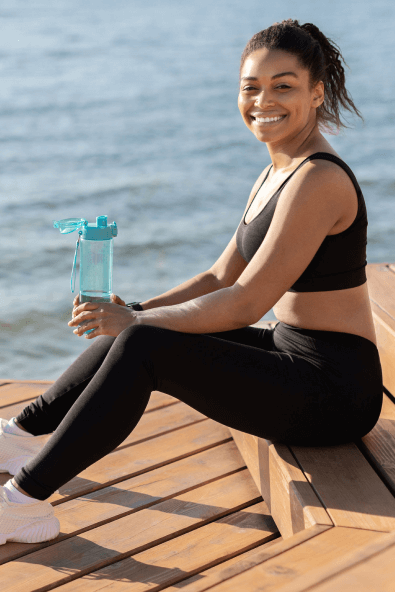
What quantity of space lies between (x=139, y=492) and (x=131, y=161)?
23.6 ft

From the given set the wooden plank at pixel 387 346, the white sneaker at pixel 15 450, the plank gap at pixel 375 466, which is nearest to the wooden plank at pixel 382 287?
the wooden plank at pixel 387 346

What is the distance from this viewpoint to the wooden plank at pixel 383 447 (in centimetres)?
175

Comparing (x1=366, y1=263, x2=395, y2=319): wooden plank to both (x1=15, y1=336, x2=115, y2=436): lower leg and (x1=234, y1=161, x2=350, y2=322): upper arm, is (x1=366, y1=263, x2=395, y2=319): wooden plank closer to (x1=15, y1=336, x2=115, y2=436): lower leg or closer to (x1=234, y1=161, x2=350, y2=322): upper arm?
(x1=234, y1=161, x2=350, y2=322): upper arm

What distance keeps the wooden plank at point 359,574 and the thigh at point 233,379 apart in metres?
0.75

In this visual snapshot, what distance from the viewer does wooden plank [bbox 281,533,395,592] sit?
852 mm

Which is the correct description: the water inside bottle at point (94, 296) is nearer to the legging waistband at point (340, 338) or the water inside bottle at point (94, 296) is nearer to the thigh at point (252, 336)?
the thigh at point (252, 336)

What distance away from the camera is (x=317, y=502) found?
1632mm

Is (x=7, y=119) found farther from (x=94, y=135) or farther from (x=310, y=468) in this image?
(x=310, y=468)

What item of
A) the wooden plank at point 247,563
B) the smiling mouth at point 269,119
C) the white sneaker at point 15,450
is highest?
the smiling mouth at point 269,119

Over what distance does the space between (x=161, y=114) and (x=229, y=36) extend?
35.2ft

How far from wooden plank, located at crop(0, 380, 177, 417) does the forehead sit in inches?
48.2

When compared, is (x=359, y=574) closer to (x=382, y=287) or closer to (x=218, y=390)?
(x=218, y=390)

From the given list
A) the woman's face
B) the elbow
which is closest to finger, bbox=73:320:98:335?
the elbow

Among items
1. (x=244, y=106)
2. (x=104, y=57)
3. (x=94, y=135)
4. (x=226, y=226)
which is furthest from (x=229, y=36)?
(x=244, y=106)
